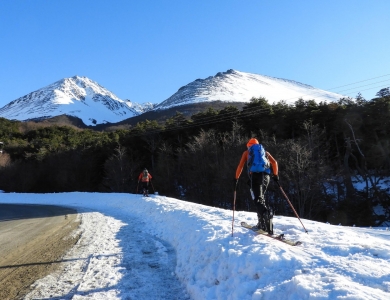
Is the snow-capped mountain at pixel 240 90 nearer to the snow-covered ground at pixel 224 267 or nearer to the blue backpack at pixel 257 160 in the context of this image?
the snow-covered ground at pixel 224 267

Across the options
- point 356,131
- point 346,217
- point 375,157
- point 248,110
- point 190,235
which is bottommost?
point 346,217

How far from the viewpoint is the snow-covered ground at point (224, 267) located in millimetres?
3996

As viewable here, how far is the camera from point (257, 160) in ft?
23.1

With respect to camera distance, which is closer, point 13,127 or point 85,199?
point 85,199

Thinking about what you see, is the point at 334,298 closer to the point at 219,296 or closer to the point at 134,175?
the point at 219,296

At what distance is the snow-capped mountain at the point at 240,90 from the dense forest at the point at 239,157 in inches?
3355

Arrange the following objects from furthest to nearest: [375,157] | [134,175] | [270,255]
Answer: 1. [134,175]
2. [375,157]
3. [270,255]

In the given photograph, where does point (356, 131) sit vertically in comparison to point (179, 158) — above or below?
above

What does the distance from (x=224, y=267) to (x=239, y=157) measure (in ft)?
91.3

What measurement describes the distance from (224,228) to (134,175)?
1611 inches

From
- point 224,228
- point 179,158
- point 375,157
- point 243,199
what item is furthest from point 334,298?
point 179,158

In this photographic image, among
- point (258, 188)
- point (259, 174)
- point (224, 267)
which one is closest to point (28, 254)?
point (224, 267)

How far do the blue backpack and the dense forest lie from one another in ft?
A: 73.2

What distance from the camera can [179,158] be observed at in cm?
4250
